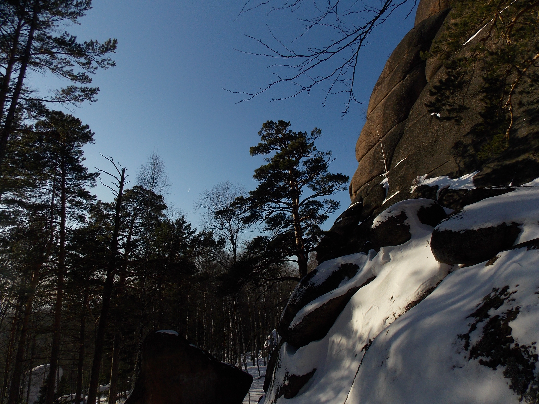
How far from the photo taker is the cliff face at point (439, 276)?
2178 mm

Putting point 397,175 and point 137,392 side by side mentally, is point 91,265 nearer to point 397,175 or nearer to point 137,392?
point 137,392

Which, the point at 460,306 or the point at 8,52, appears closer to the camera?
the point at 460,306

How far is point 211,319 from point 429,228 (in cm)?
1622

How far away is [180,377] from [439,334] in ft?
23.3

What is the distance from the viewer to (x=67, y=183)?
1173 cm

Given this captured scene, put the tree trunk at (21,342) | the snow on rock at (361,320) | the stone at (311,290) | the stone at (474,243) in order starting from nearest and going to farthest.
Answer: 1. the stone at (474,243)
2. the snow on rock at (361,320)
3. the stone at (311,290)
4. the tree trunk at (21,342)

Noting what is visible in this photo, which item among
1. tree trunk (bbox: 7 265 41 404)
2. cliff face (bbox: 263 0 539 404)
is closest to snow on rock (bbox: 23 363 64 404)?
tree trunk (bbox: 7 265 41 404)

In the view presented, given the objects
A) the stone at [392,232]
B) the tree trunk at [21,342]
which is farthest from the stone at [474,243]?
the tree trunk at [21,342]

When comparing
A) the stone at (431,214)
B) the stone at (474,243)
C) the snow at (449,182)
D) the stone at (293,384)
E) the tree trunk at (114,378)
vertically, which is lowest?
the tree trunk at (114,378)

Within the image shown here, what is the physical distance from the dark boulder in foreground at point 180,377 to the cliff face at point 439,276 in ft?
5.80

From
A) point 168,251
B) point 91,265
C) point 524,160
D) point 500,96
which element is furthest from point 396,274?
point 168,251

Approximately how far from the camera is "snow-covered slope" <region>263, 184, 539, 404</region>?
201cm

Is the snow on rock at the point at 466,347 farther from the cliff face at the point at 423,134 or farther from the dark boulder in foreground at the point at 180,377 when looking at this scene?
the dark boulder in foreground at the point at 180,377

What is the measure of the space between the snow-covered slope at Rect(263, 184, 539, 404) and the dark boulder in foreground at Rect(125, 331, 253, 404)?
3.09m
